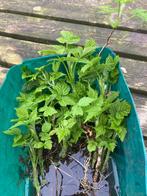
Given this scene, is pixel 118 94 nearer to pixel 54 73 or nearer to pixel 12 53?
pixel 54 73

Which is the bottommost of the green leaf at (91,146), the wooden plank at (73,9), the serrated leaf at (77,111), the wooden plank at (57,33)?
the green leaf at (91,146)

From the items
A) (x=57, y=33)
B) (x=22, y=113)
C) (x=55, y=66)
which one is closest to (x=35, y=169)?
(x=22, y=113)

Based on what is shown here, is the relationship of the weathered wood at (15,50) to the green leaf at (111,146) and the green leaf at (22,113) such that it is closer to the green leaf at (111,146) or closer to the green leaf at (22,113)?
the green leaf at (22,113)

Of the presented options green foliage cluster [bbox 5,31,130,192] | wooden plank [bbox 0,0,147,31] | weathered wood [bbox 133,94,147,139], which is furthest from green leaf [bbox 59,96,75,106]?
wooden plank [bbox 0,0,147,31]

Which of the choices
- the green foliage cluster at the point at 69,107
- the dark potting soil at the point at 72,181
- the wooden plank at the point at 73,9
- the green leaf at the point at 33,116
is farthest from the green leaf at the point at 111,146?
the wooden plank at the point at 73,9

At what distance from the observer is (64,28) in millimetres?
1816

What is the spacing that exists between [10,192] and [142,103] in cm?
49

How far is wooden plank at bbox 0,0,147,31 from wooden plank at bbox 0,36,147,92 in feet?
0.66

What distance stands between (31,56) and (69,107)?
1.19 ft

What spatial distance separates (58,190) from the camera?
4.48 ft

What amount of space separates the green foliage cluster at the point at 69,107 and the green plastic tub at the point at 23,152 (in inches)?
0.9

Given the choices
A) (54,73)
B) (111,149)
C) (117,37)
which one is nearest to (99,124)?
(111,149)

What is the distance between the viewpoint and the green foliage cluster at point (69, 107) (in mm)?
1285

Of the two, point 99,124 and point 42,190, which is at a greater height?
point 99,124
